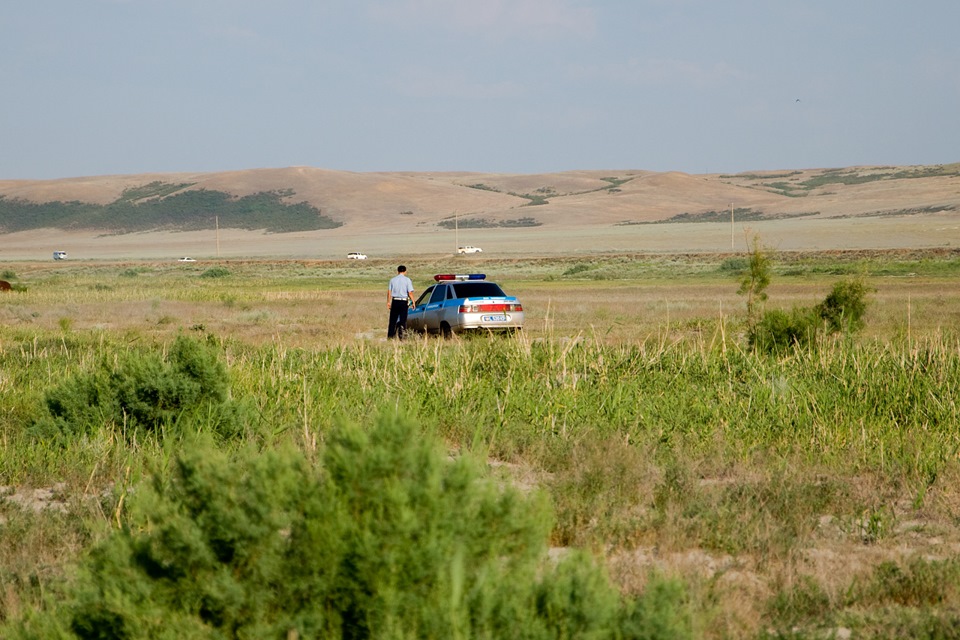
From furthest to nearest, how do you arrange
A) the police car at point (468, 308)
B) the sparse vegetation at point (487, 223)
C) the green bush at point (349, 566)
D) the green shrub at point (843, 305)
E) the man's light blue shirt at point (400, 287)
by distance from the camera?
1. the sparse vegetation at point (487, 223)
2. the police car at point (468, 308)
3. the man's light blue shirt at point (400, 287)
4. the green shrub at point (843, 305)
5. the green bush at point (349, 566)

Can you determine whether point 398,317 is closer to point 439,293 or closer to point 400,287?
point 400,287

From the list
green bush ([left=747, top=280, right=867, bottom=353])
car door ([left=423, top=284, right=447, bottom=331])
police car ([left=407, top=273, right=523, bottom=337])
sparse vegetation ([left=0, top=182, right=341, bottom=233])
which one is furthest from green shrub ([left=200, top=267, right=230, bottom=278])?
sparse vegetation ([left=0, top=182, right=341, bottom=233])

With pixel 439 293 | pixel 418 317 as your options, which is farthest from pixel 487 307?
pixel 418 317

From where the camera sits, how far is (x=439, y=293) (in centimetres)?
2252

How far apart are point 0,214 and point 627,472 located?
20812cm

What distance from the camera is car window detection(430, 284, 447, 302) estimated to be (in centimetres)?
2234

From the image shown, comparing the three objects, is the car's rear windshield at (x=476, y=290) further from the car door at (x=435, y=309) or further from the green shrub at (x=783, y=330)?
the green shrub at (x=783, y=330)

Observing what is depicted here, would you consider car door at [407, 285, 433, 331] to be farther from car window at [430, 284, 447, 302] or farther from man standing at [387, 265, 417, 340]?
man standing at [387, 265, 417, 340]

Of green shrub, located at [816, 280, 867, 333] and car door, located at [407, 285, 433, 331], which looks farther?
car door, located at [407, 285, 433, 331]

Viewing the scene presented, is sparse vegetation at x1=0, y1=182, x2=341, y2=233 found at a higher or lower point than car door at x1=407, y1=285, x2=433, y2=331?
higher

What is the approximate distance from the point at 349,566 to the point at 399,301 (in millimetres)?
17396

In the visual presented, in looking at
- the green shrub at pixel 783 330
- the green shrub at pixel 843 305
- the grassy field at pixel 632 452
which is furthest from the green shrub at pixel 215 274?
the green shrub at pixel 783 330

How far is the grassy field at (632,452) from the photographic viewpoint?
4.99 metres

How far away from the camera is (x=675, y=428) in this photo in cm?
873
